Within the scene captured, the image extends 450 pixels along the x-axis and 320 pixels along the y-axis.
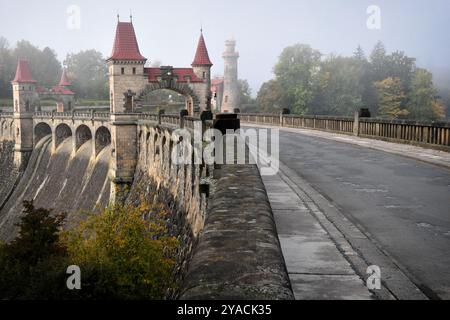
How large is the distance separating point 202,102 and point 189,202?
28.5 meters

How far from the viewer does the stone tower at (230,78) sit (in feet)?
284

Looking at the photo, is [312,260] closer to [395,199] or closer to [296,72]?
[395,199]

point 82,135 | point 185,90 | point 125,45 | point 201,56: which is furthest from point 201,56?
point 82,135

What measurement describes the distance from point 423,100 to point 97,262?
66255 millimetres

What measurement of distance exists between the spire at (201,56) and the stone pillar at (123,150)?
8.71m

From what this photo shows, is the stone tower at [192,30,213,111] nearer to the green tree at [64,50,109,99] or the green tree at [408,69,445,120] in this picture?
the green tree at [408,69,445,120]

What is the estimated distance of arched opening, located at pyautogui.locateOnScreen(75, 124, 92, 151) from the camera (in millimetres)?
57494

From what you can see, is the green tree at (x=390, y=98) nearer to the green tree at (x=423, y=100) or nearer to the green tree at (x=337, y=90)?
the green tree at (x=423, y=100)

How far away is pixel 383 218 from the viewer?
7.98 m

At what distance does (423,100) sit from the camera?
73750 millimetres

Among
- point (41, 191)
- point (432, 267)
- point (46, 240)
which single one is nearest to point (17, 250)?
point (46, 240)

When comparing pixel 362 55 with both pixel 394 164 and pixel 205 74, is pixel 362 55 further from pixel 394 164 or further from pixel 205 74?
pixel 394 164

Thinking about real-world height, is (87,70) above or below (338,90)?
above

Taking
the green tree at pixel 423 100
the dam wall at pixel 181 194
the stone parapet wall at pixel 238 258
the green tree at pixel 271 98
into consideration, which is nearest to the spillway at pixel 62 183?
the dam wall at pixel 181 194
